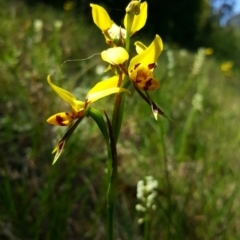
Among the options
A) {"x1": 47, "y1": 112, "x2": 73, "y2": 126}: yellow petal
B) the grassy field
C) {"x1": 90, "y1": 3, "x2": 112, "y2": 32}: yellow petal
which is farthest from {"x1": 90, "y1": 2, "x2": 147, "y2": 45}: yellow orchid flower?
the grassy field

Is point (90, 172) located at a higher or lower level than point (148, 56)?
lower

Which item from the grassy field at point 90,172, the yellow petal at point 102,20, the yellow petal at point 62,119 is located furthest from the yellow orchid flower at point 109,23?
the grassy field at point 90,172

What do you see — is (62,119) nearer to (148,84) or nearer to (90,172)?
(148,84)

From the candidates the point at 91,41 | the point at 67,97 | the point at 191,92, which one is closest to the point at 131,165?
the point at 67,97

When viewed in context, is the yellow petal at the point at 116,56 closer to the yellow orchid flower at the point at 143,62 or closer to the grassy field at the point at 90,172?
the yellow orchid flower at the point at 143,62

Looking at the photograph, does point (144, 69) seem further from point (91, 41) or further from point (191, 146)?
point (91, 41)

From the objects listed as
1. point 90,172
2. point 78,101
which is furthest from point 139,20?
point 90,172

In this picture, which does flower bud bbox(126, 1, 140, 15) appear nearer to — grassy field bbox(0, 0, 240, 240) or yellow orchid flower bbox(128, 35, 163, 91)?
yellow orchid flower bbox(128, 35, 163, 91)

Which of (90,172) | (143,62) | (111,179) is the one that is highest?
(143,62)

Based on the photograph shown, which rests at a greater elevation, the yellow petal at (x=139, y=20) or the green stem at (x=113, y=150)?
the yellow petal at (x=139, y=20)
